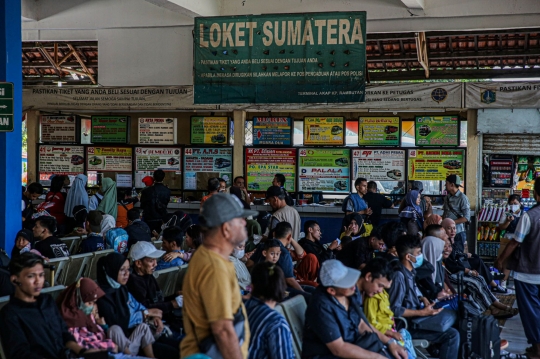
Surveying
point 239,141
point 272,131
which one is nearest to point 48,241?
point 239,141

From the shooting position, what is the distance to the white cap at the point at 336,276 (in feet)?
13.6

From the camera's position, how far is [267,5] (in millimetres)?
12219

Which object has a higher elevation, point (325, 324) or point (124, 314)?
point (325, 324)

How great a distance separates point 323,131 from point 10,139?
6.34 metres

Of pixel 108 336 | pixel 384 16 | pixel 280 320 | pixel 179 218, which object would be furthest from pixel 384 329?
pixel 384 16

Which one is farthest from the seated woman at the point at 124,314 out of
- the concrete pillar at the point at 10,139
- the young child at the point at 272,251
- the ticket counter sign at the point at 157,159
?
the ticket counter sign at the point at 157,159

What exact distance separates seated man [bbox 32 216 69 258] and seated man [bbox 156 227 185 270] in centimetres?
104

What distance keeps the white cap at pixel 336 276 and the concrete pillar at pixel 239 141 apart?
8.78 metres

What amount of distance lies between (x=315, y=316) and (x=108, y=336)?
1419 mm

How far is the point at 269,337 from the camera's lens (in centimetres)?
354

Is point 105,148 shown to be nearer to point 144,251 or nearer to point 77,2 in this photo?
point 77,2

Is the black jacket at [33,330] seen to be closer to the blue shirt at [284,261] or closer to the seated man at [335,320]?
the seated man at [335,320]

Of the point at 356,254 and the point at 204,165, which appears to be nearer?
the point at 356,254

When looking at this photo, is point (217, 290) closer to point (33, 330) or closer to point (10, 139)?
point (33, 330)
